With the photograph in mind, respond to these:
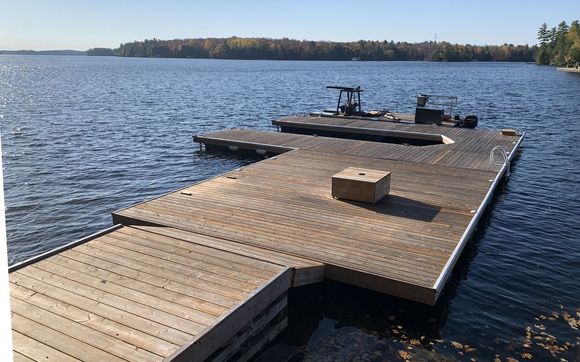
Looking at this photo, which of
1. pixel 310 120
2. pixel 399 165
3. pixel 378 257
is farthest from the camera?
pixel 310 120

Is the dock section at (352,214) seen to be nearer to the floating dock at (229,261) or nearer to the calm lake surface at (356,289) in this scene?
the floating dock at (229,261)

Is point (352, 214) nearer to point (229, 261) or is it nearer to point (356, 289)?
point (356, 289)

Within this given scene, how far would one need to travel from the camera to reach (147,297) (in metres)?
6.91

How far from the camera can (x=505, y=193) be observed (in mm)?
17547

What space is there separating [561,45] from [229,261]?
142 metres

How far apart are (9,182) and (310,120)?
52.8 feet

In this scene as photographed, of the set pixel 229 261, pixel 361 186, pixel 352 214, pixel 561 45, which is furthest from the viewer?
pixel 561 45

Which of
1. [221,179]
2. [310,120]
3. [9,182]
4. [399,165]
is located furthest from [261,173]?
[310,120]

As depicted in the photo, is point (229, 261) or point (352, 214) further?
point (352, 214)

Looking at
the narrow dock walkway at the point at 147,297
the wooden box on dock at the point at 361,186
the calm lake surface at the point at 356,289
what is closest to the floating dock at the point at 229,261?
the narrow dock walkway at the point at 147,297

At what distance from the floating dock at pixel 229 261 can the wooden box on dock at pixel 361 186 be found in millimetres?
242

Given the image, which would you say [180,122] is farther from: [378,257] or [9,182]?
[378,257]

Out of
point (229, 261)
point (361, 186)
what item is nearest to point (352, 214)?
point (361, 186)

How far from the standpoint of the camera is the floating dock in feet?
20.0
